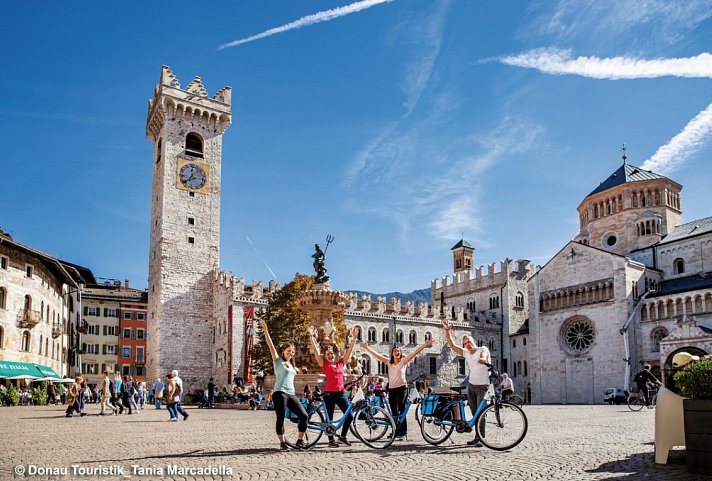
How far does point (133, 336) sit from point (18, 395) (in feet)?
149

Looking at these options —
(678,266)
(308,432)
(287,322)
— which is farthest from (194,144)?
(308,432)

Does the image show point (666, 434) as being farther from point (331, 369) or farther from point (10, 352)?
point (10, 352)

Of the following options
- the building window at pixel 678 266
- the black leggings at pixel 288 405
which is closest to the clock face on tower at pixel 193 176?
the building window at pixel 678 266

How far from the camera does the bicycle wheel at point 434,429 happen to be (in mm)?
11945

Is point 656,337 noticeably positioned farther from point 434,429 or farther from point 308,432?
point 434,429

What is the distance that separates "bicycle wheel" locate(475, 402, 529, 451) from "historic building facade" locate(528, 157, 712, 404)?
40.2 metres

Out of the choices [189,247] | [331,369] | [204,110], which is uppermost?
[204,110]

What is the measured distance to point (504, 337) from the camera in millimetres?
70562

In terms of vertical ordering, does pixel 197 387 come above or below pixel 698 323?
below

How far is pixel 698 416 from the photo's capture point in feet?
29.0

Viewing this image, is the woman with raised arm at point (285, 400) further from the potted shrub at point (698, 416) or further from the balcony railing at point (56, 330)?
the balcony railing at point (56, 330)

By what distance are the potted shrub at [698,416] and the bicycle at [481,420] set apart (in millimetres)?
2660

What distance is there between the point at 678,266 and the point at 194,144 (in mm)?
45193

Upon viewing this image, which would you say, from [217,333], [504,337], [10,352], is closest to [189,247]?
[217,333]
